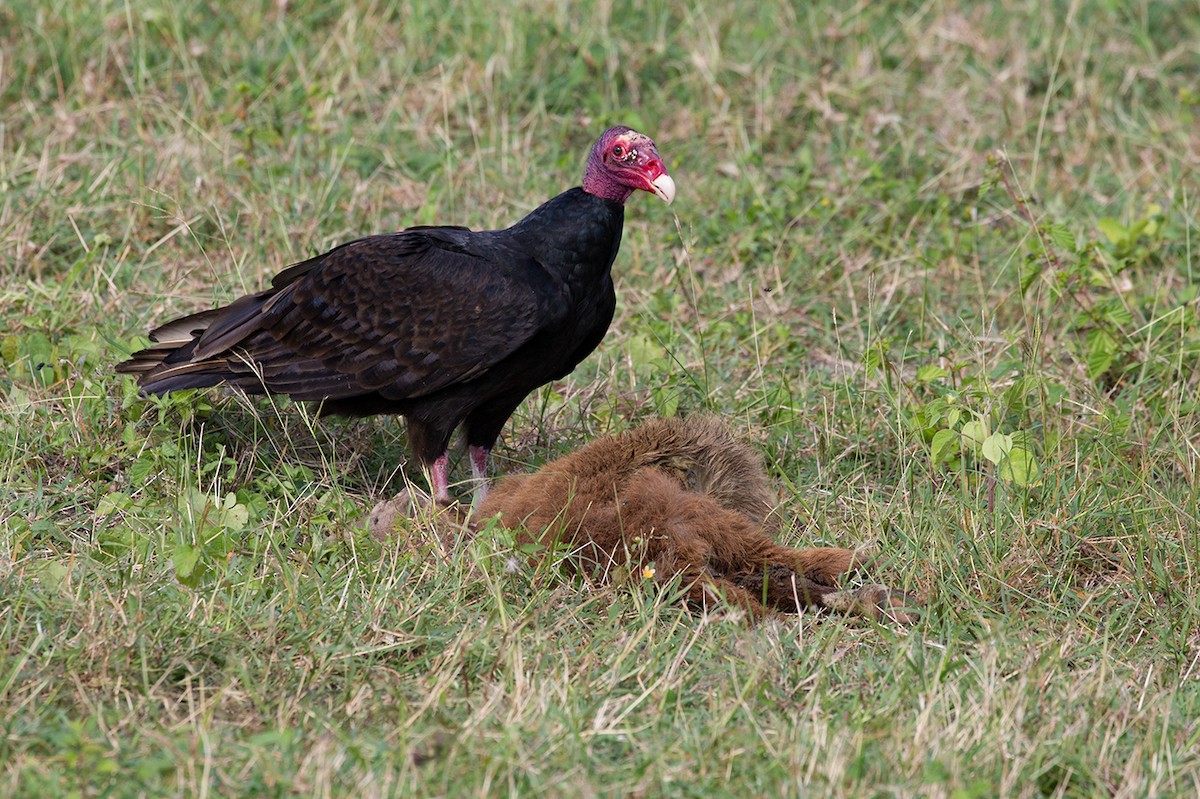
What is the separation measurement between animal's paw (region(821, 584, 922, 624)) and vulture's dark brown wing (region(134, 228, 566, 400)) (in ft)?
3.72

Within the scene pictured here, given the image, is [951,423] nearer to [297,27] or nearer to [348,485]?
[348,485]

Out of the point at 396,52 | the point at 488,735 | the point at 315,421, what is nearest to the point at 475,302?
the point at 315,421

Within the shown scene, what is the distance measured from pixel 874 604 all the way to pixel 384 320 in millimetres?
1638

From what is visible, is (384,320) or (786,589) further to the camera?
(384,320)

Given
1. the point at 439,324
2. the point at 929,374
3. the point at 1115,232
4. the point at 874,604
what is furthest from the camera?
the point at 1115,232

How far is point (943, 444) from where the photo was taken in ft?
12.9

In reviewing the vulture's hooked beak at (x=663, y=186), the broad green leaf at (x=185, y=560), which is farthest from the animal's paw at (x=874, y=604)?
the broad green leaf at (x=185, y=560)

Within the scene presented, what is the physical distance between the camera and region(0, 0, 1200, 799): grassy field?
275 cm

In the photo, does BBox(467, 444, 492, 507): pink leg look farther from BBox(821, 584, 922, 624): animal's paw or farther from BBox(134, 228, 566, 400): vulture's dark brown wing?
BBox(821, 584, 922, 624): animal's paw

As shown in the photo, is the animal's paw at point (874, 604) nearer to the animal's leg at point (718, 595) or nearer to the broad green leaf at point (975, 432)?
the animal's leg at point (718, 595)

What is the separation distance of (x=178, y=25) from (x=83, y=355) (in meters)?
2.25

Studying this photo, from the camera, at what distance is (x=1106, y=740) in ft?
9.00

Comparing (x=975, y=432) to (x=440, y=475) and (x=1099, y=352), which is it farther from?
(x=440, y=475)

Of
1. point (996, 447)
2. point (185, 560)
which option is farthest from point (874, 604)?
point (185, 560)
